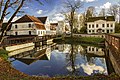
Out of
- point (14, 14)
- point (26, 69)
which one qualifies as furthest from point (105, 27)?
point (14, 14)

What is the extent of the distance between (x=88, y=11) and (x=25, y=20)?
27547 millimetres

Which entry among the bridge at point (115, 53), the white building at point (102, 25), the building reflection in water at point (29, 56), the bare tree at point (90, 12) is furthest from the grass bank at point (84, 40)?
the bridge at point (115, 53)

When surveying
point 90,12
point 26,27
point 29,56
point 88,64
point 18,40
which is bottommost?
point 88,64

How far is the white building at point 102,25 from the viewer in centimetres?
5822

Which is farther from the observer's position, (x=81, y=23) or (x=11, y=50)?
(x=81, y=23)

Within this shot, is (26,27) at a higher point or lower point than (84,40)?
higher

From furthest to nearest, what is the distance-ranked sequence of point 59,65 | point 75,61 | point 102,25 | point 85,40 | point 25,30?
point 102,25
point 25,30
point 85,40
point 75,61
point 59,65

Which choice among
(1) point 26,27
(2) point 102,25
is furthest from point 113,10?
(1) point 26,27

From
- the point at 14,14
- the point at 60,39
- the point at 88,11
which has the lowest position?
the point at 60,39

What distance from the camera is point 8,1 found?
7773 millimetres

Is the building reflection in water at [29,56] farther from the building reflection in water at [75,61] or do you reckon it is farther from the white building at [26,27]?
the white building at [26,27]

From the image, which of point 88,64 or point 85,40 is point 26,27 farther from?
point 88,64

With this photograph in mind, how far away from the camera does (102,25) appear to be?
59.5 meters

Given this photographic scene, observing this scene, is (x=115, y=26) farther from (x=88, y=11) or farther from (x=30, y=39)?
(x=30, y=39)
